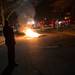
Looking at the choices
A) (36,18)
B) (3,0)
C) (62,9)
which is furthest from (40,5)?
(3,0)

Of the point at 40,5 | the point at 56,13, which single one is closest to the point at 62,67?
the point at 56,13

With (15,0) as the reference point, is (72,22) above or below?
below

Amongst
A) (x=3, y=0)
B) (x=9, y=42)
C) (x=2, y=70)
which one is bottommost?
(x=2, y=70)

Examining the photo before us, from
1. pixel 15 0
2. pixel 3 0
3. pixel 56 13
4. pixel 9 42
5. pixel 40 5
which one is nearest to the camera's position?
pixel 9 42

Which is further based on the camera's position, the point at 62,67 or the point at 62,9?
the point at 62,9

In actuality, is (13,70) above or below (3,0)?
below

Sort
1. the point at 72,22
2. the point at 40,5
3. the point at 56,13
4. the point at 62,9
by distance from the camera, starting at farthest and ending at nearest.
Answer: the point at 40,5
the point at 56,13
the point at 62,9
the point at 72,22

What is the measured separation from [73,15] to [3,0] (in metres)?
23.0

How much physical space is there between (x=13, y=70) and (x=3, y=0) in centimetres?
2387

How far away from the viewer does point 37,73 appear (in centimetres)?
934

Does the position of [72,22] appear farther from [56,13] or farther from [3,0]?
[3,0]

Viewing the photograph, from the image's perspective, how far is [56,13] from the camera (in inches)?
2331

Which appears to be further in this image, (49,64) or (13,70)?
(49,64)

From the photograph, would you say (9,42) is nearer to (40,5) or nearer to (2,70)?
(2,70)
